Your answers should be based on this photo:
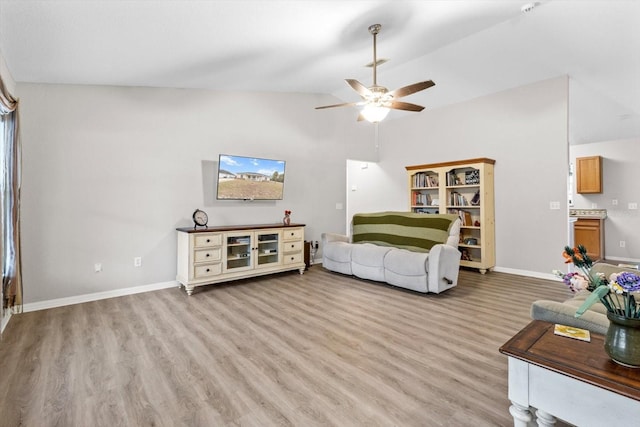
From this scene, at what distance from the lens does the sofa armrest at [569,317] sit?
1.49 meters

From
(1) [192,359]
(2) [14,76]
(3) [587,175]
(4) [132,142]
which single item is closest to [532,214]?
(3) [587,175]

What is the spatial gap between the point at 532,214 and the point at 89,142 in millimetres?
6169

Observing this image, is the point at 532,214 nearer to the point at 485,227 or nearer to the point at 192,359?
the point at 485,227

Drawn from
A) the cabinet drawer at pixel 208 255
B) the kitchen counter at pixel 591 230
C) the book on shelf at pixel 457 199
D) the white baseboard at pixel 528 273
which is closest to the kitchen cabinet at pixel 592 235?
the kitchen counter at pixel 591 230

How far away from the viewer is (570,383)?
1160mm

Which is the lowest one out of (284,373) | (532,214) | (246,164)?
(284,373)

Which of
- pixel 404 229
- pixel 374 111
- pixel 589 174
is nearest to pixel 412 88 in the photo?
pixel 374 111

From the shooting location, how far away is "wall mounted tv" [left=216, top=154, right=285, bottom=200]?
4532 mm

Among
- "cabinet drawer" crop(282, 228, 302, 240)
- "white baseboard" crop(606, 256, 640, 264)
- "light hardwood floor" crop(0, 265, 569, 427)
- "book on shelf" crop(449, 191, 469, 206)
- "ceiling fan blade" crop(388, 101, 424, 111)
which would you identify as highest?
"ceiling fan blade" crop(388, 101, 424, 111)

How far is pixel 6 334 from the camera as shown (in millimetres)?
2682

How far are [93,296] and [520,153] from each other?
626cm

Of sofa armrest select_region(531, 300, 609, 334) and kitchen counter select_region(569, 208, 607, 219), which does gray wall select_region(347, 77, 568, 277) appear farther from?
sofa armrest select_region(531, 300, 609, 334)

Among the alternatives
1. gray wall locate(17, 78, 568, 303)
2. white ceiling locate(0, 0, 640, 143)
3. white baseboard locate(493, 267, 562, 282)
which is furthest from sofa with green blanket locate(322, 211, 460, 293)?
white ceiling locate(0, 0, 640, 143)

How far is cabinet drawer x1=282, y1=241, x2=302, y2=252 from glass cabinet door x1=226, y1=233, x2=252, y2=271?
60 cm
